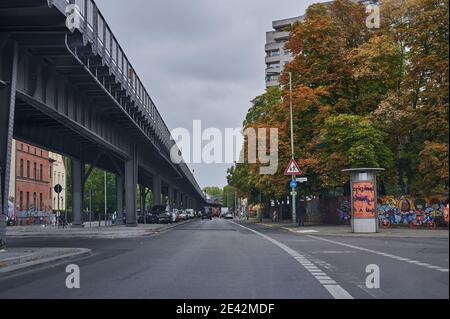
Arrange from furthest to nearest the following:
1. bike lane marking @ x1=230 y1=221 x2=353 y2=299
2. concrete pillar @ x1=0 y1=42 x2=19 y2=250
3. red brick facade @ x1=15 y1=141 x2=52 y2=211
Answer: red brick facade @ x1=15 y1=141 x2=52 y2=211 → concrete pillar @ x1=0 y1=42 x2=19 y2=250 → bike lane marking @ x1=230 y1=221 x2=353 y2=299

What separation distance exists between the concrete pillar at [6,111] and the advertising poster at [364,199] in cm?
1874

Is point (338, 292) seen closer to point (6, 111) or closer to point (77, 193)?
point (6, 111)

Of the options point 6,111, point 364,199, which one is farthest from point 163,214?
point 6,111

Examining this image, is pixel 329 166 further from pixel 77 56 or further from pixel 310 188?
pixel 77 56

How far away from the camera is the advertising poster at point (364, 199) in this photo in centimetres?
3309

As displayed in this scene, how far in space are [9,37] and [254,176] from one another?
34654 millimetres

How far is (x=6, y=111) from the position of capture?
2088 cm

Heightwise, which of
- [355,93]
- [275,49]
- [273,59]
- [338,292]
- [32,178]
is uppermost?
[275,49]

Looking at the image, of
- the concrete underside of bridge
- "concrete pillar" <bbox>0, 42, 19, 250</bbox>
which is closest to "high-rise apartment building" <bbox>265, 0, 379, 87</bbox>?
the concrete underside of bridge

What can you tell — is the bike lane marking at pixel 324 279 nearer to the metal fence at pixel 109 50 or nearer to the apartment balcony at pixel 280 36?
A: the metal fence at pixel 109 50

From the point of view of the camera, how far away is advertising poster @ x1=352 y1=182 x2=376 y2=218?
33094 mm

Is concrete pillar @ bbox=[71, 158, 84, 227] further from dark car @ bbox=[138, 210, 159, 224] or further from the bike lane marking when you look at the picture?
the bike lane marking

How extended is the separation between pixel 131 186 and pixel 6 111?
3027cm

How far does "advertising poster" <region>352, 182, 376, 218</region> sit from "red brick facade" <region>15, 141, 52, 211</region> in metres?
46.2
